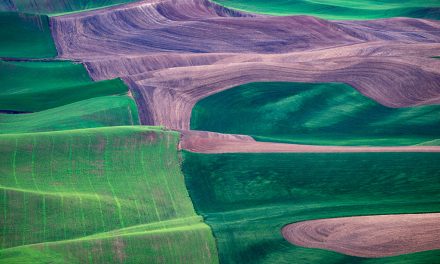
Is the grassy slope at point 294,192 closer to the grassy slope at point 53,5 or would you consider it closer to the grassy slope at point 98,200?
the grassy slope at point 98,200

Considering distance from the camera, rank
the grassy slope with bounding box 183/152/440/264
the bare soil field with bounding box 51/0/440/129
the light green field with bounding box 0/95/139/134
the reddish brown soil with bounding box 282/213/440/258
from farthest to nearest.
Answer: the bare soil field with bounding box 51/0/440/129 < the light green field with bounding box 0/95/139/134 < the grassy slope with bounding box 183/152/440/264 < the reddish brown soil with bounding box 282/213/440/258

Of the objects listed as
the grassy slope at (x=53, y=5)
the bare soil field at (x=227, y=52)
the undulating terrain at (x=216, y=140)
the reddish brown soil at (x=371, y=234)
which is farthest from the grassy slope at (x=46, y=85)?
the reddish brown soil at (x=371, y=234)

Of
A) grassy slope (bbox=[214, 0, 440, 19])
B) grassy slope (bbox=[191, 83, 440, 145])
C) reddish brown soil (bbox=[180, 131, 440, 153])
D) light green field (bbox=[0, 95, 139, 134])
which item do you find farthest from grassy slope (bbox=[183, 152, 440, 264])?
grassy slope (bbox=[214, 0, 440, 19])

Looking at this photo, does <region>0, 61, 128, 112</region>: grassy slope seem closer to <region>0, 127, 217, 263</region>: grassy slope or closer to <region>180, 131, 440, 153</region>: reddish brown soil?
<region>180, 131, 440, 153</region>: reddish brown soil

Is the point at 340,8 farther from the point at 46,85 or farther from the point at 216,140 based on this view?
the point at 216,140

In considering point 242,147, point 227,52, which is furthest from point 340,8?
point 242,147

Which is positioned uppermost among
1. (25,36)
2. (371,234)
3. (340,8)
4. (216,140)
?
(340,8)
